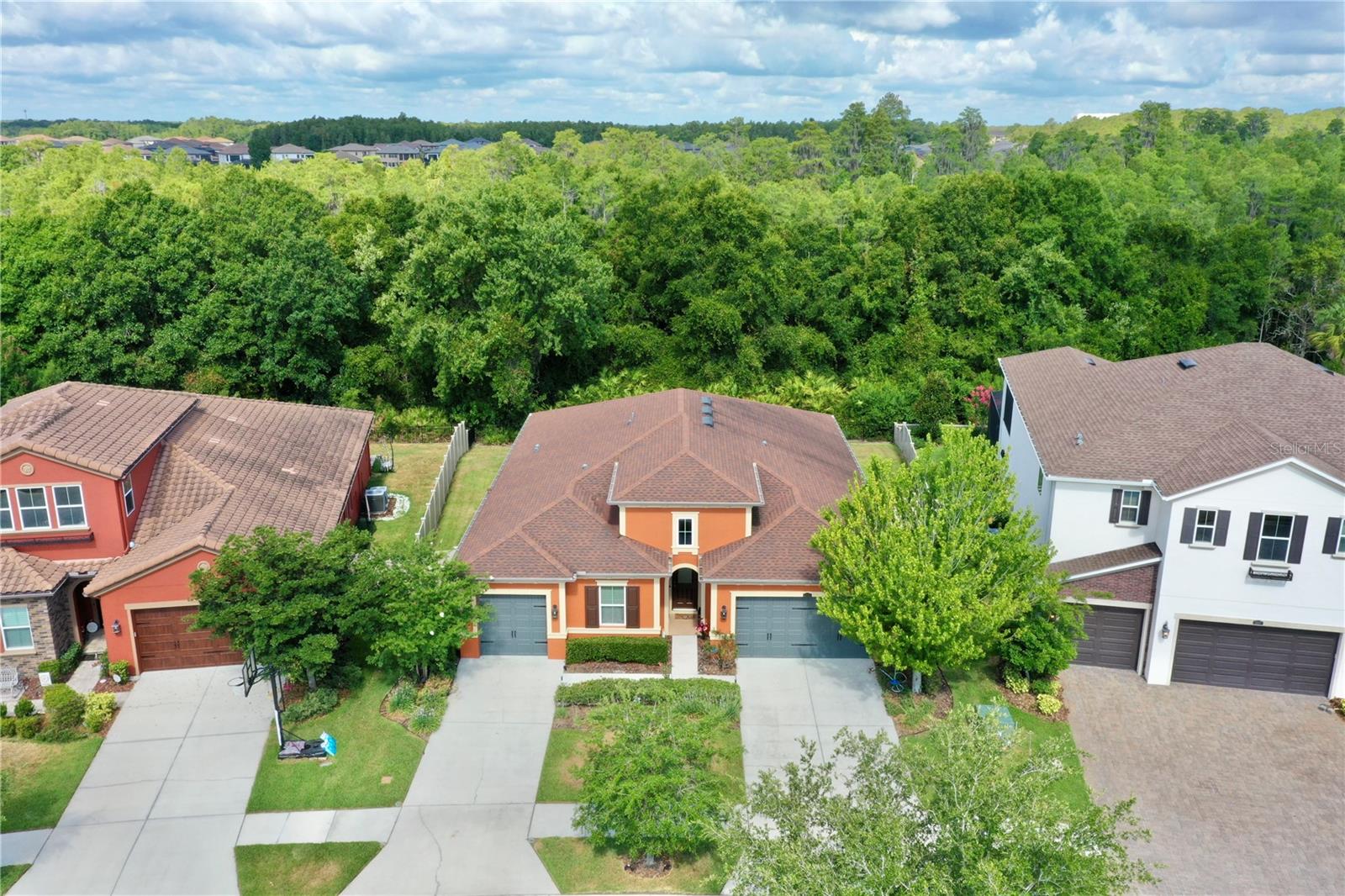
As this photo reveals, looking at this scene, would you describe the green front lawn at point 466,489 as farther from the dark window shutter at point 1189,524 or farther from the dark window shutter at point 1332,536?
the dark window shutter at point 1332,536

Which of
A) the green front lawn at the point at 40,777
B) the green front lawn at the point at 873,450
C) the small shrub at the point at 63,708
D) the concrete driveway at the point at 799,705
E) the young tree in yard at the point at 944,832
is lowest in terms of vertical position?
the green front lawn at the point at 40,777

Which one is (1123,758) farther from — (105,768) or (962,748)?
(105,768)

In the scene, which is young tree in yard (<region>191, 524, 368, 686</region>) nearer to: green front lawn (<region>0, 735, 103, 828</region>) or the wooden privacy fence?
green front lawn (<region>0, 735, 103, 828</region>)

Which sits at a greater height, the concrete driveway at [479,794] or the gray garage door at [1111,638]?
the gray garage door at [1111,638]

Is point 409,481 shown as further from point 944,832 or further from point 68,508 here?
point 944,832

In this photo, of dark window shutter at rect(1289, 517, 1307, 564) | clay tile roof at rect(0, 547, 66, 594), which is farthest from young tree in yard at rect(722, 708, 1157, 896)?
clay tile roof at rect(0, 547, 66, 594)

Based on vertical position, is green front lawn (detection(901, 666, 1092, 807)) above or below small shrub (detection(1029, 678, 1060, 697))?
below

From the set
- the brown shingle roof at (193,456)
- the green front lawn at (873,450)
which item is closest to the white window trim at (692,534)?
the brown shingle roof at (193,456)
